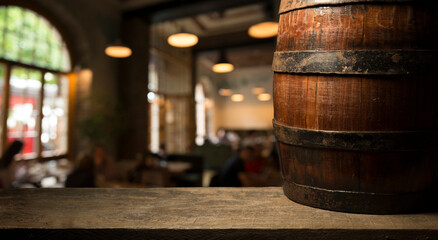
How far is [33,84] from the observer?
17.2 feet

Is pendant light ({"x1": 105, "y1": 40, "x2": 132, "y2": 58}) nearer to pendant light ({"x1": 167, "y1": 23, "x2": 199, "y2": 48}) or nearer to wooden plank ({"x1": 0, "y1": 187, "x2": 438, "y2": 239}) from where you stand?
pendant light ({"x1": 167, "y1": 23, "x2": 199, "y2": 48})

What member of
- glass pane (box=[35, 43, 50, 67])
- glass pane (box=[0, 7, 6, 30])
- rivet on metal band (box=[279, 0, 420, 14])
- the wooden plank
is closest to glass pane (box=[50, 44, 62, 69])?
glass pane (box=[35, 43, 50, 67])

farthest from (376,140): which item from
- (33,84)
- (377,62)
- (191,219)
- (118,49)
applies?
(33,84)

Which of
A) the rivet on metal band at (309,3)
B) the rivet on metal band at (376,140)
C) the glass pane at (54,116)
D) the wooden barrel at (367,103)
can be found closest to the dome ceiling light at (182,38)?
the glass pane at (54,116)

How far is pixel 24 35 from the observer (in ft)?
16.4

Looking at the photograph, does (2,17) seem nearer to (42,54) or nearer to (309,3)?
(42,54)

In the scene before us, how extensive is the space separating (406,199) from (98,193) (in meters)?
0.97

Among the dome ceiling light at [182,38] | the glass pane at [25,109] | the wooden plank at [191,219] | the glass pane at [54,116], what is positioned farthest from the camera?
the glass pane at [54,116]

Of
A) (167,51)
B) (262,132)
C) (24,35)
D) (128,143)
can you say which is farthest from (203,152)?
(262,132)

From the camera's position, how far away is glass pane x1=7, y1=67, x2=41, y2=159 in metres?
4.84

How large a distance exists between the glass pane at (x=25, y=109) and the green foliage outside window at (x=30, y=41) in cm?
27

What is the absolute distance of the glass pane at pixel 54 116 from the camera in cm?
552

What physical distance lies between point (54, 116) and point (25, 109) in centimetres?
67

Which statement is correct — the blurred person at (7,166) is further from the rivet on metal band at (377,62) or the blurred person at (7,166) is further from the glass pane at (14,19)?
the rivet on metal band at (377,62)
